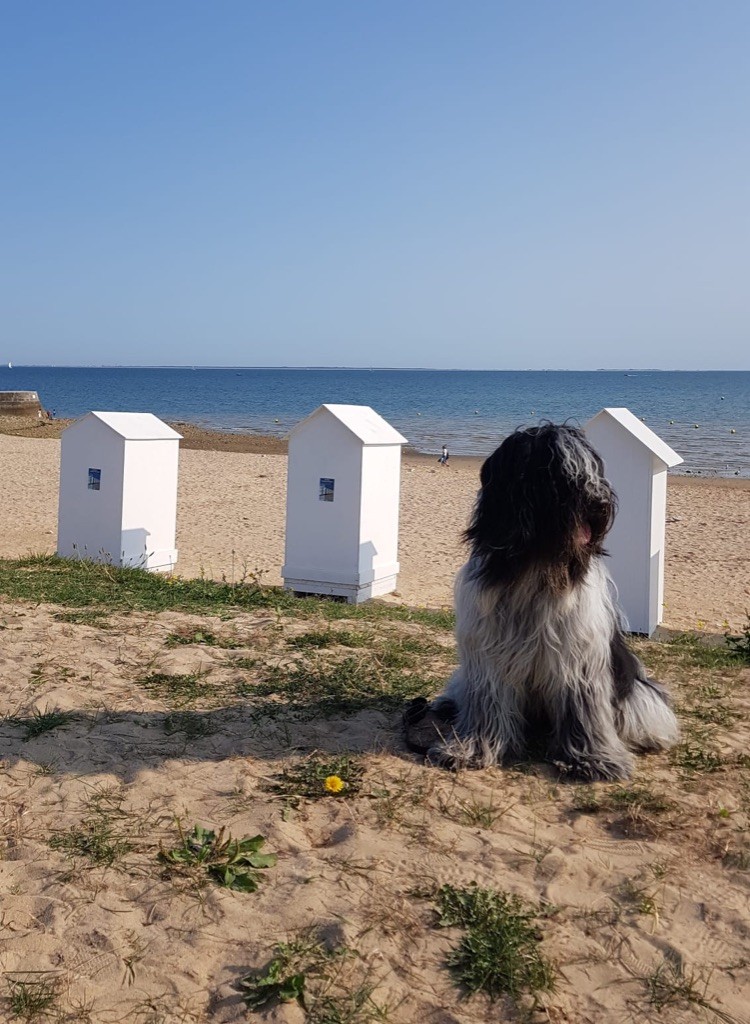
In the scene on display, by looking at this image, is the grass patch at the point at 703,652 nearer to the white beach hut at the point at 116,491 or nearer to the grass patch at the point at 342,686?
the grass patch at the point at 342,686

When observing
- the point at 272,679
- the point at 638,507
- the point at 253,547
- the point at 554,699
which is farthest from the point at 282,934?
the point at 253,547

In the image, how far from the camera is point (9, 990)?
245 cm

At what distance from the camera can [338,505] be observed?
322 inches

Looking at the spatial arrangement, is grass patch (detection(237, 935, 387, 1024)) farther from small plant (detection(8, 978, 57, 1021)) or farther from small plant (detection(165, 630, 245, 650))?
small plant (detection(165, 630, 245, 650))

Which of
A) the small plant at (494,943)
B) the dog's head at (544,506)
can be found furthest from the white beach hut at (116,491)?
the small plant at (494,943)

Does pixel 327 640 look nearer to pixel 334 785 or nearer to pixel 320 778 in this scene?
pixel 320 778

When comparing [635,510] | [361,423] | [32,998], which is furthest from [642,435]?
[32,998]

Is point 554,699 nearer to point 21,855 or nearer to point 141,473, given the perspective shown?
point 21,855

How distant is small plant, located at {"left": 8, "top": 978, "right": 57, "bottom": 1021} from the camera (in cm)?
237

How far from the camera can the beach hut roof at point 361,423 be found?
8078 millimetres

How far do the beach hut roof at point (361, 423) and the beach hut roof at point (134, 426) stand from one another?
5.30 feet

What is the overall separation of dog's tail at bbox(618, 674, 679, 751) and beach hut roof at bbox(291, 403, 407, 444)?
14.0 ft

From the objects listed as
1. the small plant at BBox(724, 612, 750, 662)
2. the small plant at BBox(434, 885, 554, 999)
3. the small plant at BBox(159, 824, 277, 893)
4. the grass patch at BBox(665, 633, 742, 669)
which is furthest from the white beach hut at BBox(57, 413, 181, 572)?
the small plant at BBox(434, 885, 554, 999)

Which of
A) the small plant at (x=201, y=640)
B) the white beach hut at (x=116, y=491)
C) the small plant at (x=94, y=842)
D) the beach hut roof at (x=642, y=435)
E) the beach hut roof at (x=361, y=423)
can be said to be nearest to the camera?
the small plant at (x=94, y=842)
